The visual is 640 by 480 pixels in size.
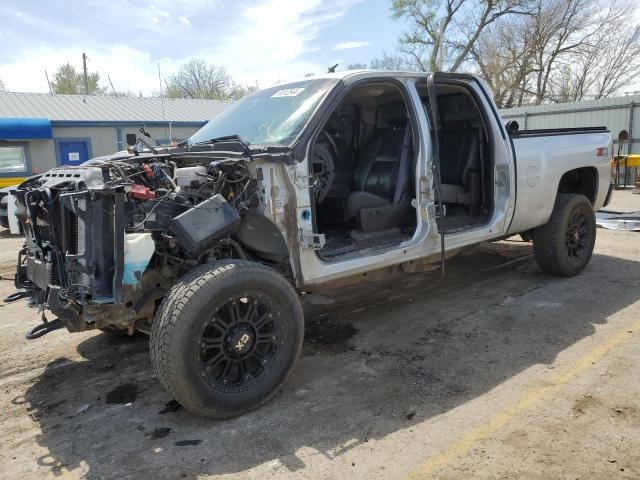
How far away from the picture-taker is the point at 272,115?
405 cm

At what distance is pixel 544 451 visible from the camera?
266 cm

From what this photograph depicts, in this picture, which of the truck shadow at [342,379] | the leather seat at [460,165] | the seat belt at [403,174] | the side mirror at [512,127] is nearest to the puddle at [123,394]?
the truck shadow at [342,379]

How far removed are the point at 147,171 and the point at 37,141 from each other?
51.7 feet

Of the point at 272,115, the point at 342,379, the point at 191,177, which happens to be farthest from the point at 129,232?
the point at 342,379

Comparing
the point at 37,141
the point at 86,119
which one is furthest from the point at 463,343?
the point at 86,119

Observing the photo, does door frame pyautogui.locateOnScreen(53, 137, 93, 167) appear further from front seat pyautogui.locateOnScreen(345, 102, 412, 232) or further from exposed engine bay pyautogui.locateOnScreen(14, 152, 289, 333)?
exposed engine bay pyautogui.locateOnScreen(14, 152, 289, 333)

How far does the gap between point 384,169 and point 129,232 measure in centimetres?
263

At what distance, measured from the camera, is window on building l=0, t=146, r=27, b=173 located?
15812mm

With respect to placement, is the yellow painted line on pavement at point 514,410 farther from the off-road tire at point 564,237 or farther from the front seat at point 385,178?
the front seat at point 385,178

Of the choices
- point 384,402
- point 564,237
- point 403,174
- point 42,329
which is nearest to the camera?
point 384,402

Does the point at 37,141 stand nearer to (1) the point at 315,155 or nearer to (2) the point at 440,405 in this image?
(1) the point at 315,155

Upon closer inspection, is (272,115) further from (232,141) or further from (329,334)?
(329,334)

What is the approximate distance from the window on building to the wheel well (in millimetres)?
15594

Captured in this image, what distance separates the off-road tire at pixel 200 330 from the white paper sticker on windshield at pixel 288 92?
162 cm
